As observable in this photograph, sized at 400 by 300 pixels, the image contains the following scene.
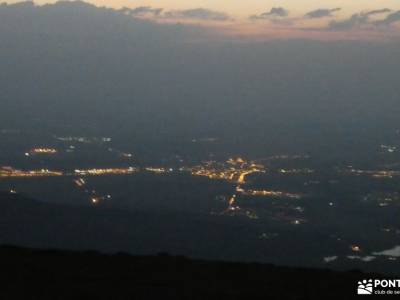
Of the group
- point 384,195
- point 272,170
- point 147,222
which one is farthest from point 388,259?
point 272,170

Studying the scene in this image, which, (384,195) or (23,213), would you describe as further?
(384,195)

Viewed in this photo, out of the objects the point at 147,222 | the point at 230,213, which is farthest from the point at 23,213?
the point at 230,213

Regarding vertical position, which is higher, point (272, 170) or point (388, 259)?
point (272, 170)

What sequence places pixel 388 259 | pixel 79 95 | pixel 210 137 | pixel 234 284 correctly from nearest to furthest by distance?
pixel 234 284
pixel 388 259
pixel 210 137
pixel 79 95

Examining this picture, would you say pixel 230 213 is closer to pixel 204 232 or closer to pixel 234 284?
pixel 204 232

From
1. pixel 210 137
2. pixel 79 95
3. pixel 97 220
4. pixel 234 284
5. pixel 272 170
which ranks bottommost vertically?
pixel 234 284

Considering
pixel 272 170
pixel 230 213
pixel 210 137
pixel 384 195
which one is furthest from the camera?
pixel 210 137

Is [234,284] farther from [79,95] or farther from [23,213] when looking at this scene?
[79,95]
